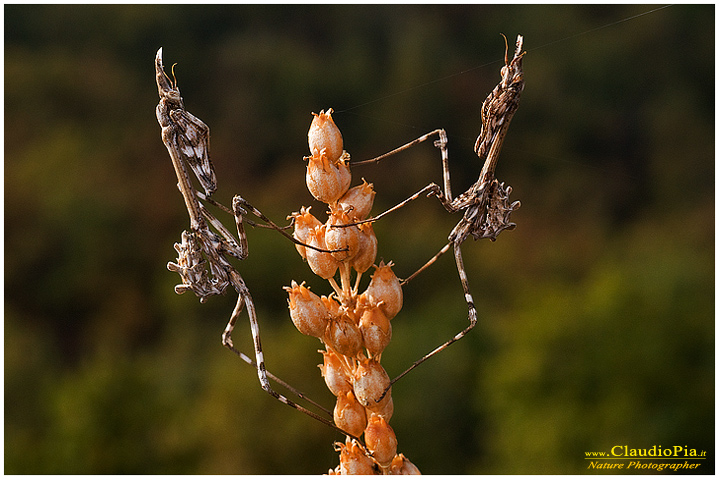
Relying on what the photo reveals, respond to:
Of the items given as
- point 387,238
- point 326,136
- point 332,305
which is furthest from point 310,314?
point 387,238

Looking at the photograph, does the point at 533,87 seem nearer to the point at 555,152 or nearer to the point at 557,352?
the point at 555,152

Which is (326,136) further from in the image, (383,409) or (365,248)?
(383,409)

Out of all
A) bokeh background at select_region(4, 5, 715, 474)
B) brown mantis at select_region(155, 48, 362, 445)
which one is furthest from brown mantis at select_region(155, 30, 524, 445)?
bokeh background at select_region(4, 5, 715, 474)

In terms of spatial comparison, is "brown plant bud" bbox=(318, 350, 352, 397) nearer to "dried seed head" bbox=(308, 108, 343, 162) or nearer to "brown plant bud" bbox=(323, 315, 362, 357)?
"brown plant bud" bbox=(323, 315, 362, 357)

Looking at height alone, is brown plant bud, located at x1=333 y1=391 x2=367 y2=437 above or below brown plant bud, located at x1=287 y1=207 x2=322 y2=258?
below

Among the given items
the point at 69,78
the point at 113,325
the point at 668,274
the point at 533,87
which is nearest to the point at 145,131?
the point at 69,78

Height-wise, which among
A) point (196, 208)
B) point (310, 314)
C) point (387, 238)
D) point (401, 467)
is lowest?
point (401, 467)
